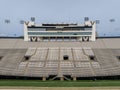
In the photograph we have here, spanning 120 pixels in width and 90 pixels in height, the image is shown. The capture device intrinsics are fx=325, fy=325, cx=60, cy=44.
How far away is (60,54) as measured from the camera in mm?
105438

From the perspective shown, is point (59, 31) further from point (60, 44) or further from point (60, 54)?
point (60, 54)

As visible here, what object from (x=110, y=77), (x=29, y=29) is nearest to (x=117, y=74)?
(x=110, y=77)

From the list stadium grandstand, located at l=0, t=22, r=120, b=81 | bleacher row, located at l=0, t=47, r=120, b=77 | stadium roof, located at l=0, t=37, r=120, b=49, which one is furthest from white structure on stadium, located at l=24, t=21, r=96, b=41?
bleacher row, located at l=0, t=47, r=120, b=77

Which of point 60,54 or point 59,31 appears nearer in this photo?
point 60,54

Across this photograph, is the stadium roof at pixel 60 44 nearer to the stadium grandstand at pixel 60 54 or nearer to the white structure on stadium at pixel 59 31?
the stadium grandstand at pixel 60 54

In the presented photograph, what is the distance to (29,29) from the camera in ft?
418

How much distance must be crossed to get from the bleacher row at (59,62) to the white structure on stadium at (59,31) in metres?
14.1

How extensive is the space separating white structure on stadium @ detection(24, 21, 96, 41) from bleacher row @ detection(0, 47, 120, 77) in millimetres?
14054

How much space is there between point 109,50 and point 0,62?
38.3 m

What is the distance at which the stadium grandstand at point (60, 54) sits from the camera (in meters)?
88.7

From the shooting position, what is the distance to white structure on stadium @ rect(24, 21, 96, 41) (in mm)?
125938

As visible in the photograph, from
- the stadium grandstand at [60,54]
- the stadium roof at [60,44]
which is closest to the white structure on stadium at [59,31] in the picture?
the stadium grandstand at [60,54]

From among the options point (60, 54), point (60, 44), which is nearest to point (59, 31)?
point (60, 44)

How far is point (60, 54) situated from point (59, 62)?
28.6 feet
